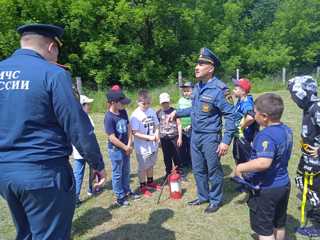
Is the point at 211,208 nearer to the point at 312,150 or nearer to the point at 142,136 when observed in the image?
the point at 142,136

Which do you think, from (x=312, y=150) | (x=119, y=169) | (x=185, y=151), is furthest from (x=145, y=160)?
(x=312, y=150)

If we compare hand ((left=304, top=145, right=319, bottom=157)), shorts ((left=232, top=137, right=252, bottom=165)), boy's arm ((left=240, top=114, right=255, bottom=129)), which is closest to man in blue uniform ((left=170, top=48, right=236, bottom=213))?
boy's arm ((left=240, top=114, right=255, bottom=129))

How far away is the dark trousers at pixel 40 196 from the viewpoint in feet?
9.22

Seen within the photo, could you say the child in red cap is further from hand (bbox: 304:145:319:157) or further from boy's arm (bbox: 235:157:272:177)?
boy's arm (bbox: 235:157:272:177)

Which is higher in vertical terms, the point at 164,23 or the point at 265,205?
the point at 164,23

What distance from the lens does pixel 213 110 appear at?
5.14 m

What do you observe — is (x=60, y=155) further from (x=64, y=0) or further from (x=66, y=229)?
(x=64, y=0)

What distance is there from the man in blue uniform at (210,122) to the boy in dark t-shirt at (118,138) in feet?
3.00

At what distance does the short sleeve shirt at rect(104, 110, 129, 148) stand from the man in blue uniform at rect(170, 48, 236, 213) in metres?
0.92

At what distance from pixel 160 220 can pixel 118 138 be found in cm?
121

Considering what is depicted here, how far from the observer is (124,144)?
5414 millimetres

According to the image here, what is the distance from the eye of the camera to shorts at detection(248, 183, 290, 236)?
3697 mm

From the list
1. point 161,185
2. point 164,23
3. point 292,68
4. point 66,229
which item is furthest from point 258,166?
point 292,68

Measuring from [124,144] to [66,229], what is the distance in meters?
2.42
